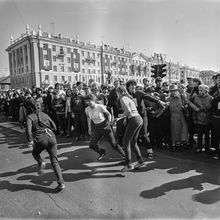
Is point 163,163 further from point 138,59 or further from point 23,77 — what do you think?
point 138,59

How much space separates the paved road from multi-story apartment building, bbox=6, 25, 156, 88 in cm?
4857

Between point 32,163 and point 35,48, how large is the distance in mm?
60522

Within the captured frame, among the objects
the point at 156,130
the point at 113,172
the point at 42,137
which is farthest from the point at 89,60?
the point at 42,137

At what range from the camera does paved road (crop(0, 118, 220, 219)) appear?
9.13 feet

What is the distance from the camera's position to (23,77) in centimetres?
6550

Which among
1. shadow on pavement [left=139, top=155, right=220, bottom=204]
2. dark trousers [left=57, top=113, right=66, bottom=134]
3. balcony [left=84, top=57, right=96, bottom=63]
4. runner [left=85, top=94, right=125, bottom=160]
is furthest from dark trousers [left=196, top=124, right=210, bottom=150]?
balcony [left=84, top=57, right=96, bottom=63]

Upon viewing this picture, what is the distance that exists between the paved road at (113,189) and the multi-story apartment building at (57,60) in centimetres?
4857

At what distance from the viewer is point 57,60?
63.8 meters

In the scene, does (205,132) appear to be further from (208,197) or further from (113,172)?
(113,172)

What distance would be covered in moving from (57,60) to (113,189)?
212 feet

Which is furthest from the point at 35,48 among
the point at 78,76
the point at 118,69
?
the point at 118,69

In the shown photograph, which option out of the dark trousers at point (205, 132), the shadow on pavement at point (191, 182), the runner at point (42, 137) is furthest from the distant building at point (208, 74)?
the runner at point (42, 137)

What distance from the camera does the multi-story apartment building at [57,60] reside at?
196ft

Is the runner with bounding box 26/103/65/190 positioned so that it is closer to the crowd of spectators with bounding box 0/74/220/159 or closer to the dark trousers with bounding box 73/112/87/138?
the crowd of spectators with bounding box 0/74/220/159
